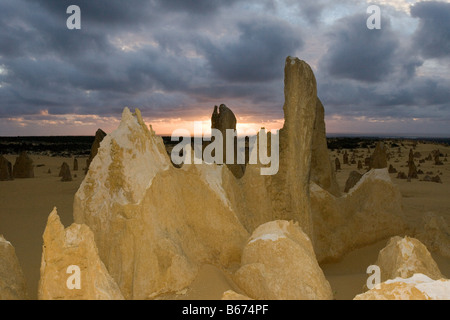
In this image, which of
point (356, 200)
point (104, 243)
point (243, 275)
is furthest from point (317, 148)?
point (104, 243)

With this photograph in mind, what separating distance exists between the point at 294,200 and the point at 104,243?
10.9 feet

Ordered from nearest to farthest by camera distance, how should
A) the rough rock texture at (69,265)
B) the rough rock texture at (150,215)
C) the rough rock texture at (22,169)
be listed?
the rough rock texture at (69,265) < the rough rock texture at (150,215) < the rough rock texture at (22,169)

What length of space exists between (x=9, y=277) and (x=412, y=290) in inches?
169

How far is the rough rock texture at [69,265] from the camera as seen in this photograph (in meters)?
3.70

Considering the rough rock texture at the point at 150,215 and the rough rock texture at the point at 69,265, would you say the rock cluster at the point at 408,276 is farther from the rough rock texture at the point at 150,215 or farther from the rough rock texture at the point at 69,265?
the rough rock texture at the point at 69,265

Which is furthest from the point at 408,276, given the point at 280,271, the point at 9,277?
the point at 9,277

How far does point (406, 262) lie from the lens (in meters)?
4.51

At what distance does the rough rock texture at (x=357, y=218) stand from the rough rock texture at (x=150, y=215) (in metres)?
2.72

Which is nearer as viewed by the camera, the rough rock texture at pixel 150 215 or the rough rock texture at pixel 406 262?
the rough rock texture at pixel 406 262

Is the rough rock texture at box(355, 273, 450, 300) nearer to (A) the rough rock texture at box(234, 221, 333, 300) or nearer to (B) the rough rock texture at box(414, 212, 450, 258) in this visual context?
(A) the rough rock texture at box(234, 221, 333, 300)

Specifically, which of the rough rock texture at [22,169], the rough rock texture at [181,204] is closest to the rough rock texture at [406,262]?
the rough rock texture at [181,204]

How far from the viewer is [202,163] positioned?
19.4 ft
